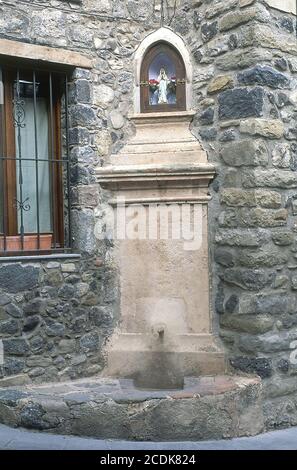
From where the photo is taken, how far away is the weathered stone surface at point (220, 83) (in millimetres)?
4422

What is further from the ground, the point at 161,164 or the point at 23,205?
the point at 161,164

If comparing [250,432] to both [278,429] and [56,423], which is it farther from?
[56,423]

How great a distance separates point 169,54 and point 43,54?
3.65ft

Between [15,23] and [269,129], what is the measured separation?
2192mm

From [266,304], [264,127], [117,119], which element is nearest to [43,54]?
[117,119]

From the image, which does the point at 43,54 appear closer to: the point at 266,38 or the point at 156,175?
the point at 156,175

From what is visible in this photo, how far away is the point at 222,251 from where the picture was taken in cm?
452

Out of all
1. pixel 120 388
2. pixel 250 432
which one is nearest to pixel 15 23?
pixel 120 388

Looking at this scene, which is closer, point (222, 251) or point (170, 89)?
point (222, 251)

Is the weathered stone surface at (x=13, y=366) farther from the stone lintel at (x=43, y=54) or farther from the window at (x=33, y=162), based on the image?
the stone lintel at (x=43, y=54)

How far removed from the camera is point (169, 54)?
484 centimetres

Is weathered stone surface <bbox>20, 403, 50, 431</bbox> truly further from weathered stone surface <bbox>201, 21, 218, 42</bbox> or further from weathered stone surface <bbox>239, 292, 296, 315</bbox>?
weathered stone surface <bbox>201, 21, 218, 42</bbox>

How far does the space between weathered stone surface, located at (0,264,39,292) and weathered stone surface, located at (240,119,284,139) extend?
2.01 metres

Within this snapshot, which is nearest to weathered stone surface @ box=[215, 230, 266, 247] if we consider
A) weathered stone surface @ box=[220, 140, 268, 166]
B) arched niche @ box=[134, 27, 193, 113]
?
weathered stone surface @ box=[220, 140, 268, 166]
